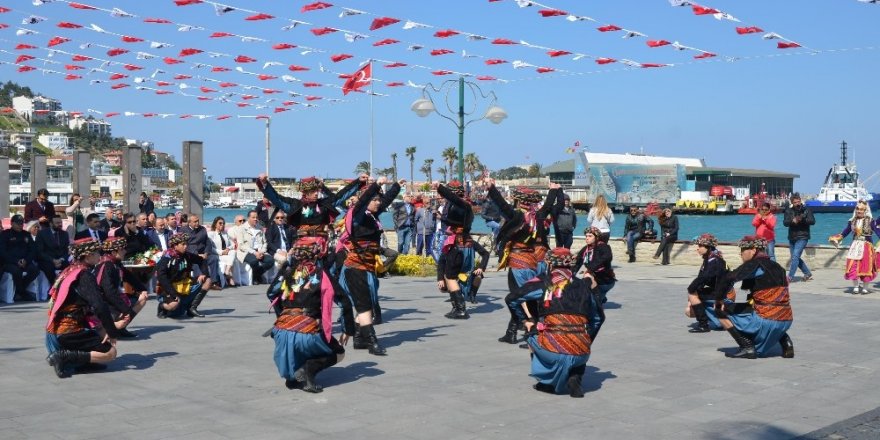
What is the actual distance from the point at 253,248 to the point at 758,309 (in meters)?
10.8

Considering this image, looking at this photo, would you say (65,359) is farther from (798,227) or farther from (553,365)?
(798,227)

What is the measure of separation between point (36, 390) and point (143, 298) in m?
3.05

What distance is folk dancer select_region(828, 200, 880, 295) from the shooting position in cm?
1647

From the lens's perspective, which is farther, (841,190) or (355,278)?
(841,190)

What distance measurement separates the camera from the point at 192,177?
2162cm

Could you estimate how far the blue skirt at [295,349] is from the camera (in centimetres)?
852

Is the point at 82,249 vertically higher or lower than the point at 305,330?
higher

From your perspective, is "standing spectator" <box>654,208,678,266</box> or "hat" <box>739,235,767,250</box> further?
"standing spectator" <box>654,208,678,266</box>

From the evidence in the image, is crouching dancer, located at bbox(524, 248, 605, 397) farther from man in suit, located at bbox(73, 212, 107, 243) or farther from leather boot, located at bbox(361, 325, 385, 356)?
man in suit, located at bbox(73, 212, 107, 243)

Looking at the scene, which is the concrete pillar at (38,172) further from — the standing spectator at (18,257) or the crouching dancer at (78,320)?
the crouching dancer at (78,320)

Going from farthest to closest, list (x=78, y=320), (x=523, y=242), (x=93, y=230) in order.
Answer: (x=93, y=230) < (x=523, y=242) < (x=78, y=320)

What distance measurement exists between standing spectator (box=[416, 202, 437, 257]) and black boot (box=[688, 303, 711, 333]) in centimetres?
1036

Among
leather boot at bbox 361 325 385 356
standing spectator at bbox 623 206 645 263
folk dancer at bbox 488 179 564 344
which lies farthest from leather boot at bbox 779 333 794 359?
standing spectator at bbox 623 206 645 263

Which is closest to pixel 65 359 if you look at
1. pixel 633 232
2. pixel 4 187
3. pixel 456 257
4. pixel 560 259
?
pixel 560 259
